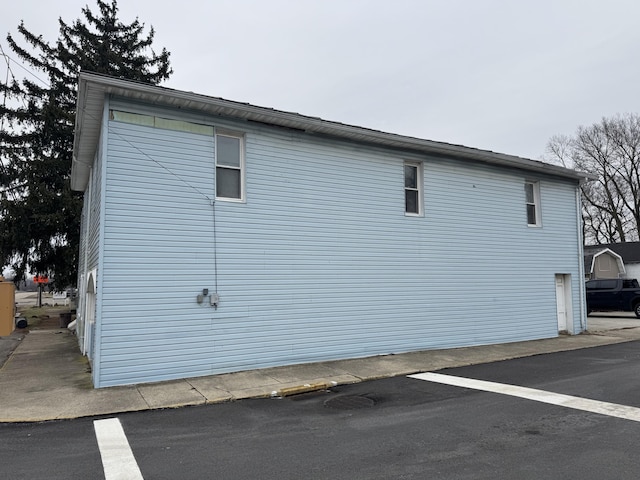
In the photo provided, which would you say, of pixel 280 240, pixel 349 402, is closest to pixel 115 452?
pixel 349 402

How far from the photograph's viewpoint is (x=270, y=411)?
6.68 meters

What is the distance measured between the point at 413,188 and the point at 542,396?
6502 millimetres

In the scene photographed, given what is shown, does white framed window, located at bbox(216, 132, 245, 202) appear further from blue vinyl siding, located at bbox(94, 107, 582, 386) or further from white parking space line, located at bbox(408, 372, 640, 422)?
white parking space line, located at bbox(408, 372, 640, 422)

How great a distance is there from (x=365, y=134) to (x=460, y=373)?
19.2 feet

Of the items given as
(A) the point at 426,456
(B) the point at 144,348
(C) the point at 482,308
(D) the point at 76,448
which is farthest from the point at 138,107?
(C) the point at 482,308

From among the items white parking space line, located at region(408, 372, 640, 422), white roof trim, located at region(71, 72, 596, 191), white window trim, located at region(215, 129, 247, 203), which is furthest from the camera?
white window trim, located at region(215, 129, 247, 203)

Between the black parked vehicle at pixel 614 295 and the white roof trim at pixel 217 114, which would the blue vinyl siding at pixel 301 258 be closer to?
the white roof trim at pixel 217 114

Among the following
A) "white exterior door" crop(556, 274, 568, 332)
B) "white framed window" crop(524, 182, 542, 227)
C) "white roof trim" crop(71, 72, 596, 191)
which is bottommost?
"white exterior door" crop(556, 274, 568, 332)

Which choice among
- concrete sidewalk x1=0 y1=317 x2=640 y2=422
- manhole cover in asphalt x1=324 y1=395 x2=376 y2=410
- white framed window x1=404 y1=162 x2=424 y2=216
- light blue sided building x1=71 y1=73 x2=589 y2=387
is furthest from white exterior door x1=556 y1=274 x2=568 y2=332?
manhole cover in asphalt x1=324 y1=395 x2=376 y2=410

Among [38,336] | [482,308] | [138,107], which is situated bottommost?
[38,336]

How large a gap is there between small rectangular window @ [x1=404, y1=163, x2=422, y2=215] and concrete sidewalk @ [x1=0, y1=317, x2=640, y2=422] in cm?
383

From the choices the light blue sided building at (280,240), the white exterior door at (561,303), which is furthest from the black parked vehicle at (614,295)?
the light blue sided building at (280,240)

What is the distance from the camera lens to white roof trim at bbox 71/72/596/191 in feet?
27.1

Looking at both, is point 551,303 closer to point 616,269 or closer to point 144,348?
point 144,348
